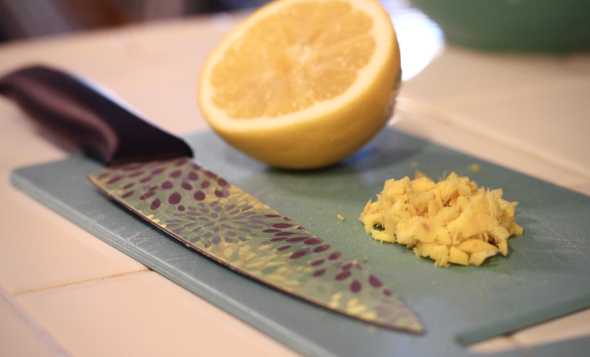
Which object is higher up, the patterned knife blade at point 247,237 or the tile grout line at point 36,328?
the patterned knife blade at point 247,237

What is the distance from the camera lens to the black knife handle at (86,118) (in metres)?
1.01

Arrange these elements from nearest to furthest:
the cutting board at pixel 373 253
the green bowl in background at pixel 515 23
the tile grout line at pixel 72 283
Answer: the cutting board at pixel 373 253 → the tile grout line at pixel 72 283 → the green bowl in background at pixel 515 23

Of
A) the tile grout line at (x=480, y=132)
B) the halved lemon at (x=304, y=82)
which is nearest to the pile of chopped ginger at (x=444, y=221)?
the halved lemon at (x=304, y=82)

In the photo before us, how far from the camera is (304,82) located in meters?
0.96

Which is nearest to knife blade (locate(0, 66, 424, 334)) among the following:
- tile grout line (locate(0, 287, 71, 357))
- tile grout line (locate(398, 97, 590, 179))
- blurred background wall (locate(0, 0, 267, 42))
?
tile grout line (locate(0, 287, 71, 357))

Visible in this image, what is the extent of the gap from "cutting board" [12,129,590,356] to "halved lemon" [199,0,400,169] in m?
0.06

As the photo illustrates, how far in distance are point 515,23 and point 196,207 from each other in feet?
2.78

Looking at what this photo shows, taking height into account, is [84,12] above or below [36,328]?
below

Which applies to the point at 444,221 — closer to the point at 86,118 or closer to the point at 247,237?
the point at 247,237

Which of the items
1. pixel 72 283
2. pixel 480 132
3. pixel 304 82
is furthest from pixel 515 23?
pixel 72 283

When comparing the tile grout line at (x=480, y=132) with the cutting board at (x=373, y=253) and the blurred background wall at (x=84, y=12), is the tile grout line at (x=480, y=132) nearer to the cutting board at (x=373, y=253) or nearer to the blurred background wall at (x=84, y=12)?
the cutting board at (x=373, y=253)

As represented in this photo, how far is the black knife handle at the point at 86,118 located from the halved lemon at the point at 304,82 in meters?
0.09

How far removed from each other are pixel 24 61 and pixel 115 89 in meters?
0.32

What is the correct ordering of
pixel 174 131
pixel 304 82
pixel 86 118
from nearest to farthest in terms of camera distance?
pixel 304 82, pixel 86 118, pixel 174 131
